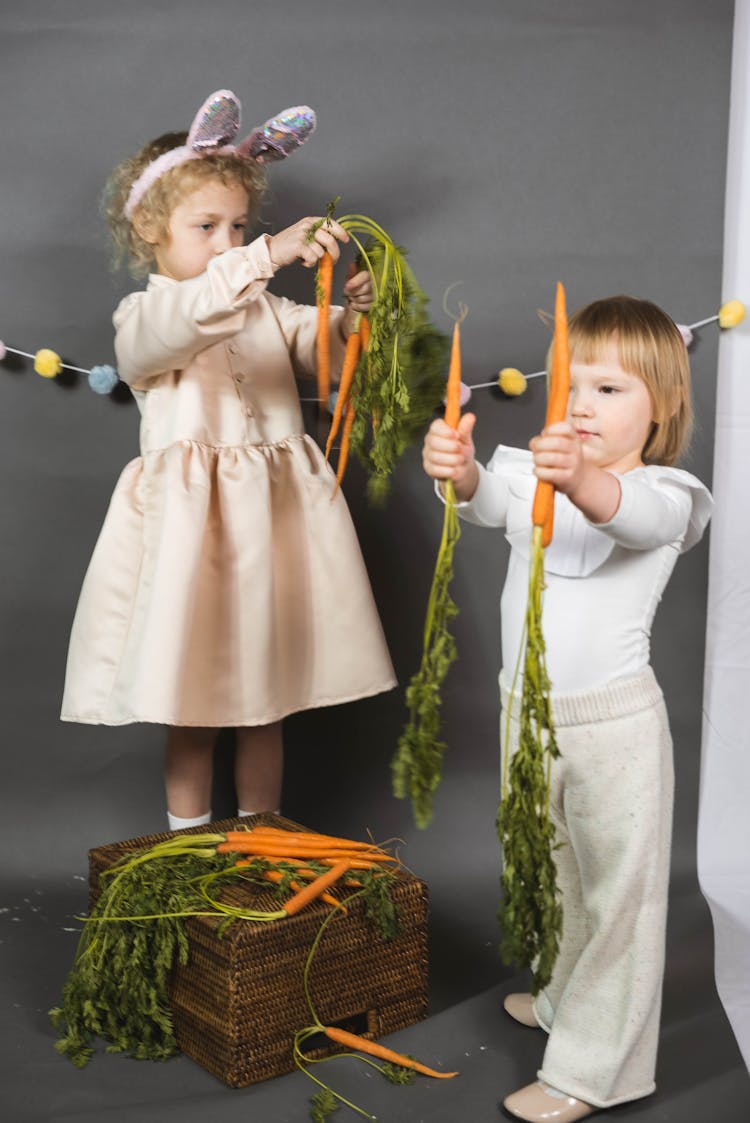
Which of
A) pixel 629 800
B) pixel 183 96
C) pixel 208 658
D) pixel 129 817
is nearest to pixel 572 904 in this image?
pixel 629 800

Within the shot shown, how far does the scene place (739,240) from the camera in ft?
8.14

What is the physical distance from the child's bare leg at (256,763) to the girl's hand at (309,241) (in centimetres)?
87

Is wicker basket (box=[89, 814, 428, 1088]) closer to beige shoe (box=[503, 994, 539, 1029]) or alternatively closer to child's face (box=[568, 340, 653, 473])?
beige shoe (box=[503, 994, 539, 1029])

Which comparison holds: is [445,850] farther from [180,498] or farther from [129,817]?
[180,498]

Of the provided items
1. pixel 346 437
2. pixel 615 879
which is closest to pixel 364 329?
pixel 346 437

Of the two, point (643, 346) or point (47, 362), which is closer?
point (643, 346)

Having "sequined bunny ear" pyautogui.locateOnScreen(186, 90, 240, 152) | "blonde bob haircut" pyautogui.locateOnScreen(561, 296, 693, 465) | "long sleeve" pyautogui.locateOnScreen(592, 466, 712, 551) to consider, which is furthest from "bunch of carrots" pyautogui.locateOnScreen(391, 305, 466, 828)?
"sequined bunny ear" pyautogui.locateOnScreen(186, 90, 240, 152)

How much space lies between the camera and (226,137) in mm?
2281

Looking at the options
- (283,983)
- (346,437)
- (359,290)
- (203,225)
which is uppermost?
(203,225)

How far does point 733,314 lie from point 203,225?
3.25 ft

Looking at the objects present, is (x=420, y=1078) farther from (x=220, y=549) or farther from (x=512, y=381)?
(x=512, y=381)

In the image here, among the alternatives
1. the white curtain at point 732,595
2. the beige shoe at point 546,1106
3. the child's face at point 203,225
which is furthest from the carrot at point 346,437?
the beige shoe at point 546,1106

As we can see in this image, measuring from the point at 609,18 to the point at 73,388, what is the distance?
127 centimetres

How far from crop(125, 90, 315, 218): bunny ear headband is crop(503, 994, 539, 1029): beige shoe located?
1.46 m
